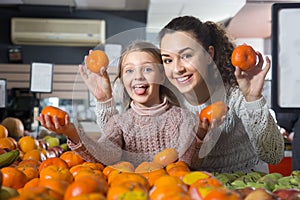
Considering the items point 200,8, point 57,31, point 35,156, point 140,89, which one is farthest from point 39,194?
point 57,31

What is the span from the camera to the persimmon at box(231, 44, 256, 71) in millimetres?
1054

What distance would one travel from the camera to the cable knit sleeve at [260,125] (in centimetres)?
116

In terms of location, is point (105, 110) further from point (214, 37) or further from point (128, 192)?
point (128, 192)

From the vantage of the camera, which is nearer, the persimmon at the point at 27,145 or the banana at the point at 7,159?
the banana at the point at 7,159

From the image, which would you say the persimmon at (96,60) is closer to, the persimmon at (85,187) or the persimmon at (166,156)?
the persimmon at (166,156)

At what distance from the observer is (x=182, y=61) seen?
1188mm

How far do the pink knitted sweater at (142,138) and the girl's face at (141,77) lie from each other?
0.07 meters

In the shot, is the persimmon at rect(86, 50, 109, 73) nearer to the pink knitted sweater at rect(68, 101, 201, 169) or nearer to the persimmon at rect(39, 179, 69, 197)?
the pink knitted sweater at rect(68, 101, 201, 169)

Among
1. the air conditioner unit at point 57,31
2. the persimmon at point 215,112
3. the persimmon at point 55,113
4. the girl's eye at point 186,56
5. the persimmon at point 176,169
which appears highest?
the air conditioner unit at point 57,31

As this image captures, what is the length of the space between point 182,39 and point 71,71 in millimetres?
4635

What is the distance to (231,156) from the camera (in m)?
1.45

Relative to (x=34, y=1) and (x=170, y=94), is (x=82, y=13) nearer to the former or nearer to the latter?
(x=34, y=1)

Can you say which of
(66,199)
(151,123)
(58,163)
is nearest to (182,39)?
(151,123)

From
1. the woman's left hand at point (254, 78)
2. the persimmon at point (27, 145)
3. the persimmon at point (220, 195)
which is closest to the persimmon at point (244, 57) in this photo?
the woman's left hand at point (254, 78)
